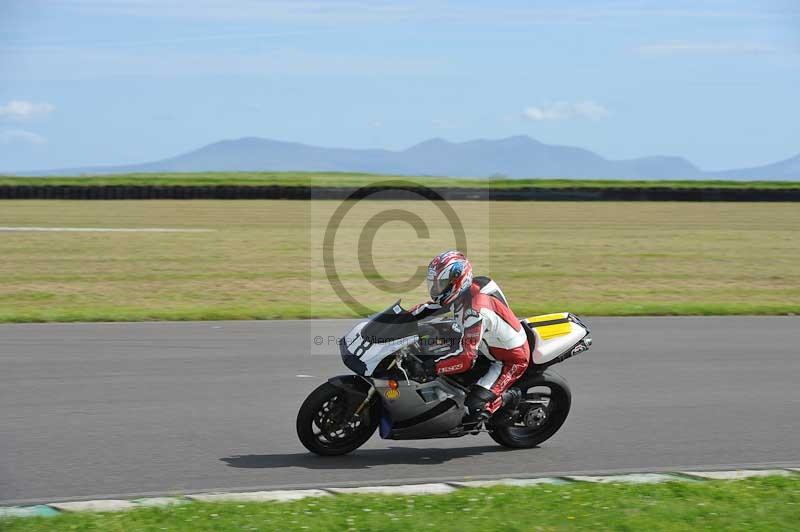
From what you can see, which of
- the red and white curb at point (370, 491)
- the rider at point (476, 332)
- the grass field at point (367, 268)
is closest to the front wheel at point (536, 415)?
the rider at point (476, 332)

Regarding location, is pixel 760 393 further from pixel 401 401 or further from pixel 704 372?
pixel 401 401

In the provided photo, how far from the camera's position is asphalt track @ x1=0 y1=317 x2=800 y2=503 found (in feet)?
23.8

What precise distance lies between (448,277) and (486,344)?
70 centimetres

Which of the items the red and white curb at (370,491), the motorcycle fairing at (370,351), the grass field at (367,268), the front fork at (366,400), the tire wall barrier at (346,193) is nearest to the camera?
the red and white curb at (370,491)

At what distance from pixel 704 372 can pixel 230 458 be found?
613cm

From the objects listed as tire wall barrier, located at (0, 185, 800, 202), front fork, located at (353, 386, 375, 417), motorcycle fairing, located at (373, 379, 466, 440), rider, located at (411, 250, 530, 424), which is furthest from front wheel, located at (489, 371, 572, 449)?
tire wall barrier, located at (0, 185, 800, 202)

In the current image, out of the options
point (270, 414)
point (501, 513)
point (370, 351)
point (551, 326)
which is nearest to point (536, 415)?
point (551, 326)

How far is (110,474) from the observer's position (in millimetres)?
7004

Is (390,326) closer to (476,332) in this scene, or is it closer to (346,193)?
(476,332)

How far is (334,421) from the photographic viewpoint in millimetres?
7617

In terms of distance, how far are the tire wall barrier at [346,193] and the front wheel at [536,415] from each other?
40.7 meters

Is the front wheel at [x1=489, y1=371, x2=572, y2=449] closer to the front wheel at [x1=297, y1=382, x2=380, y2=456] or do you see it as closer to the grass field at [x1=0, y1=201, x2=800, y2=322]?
the front wheel at [x1=297, y1=382, x2=380, y2=456]

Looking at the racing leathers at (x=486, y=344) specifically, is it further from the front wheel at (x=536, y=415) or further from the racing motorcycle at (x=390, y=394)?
the front wheel at (x=536, y=415)

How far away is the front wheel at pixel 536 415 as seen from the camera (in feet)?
26.6
